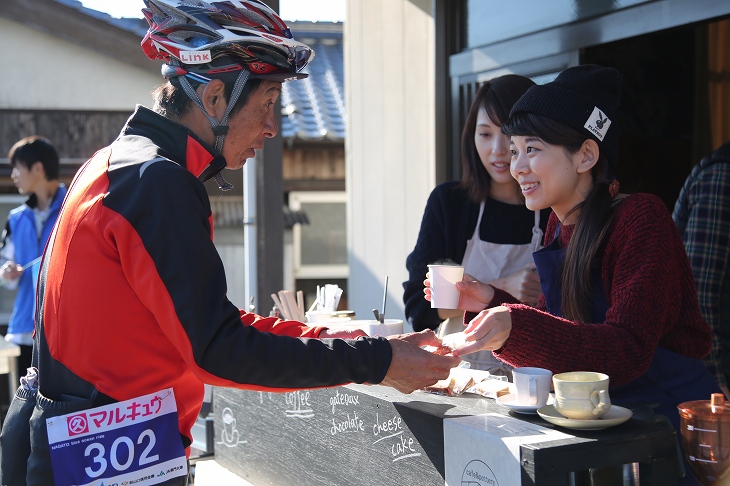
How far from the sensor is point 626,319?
210 cm

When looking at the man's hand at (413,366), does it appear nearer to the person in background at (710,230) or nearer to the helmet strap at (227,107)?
the helmet strap at (227,107)

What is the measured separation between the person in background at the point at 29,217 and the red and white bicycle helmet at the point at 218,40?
467cm

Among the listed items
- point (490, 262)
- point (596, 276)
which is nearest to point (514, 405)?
point (596, 276)

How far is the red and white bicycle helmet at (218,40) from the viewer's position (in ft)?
6.77

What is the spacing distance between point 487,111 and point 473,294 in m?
0.96

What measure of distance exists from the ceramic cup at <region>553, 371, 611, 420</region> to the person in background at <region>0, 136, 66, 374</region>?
5366mm

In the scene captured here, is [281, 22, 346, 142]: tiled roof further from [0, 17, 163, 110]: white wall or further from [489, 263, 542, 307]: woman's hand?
[489, 263, 542, 307]: woman's hand

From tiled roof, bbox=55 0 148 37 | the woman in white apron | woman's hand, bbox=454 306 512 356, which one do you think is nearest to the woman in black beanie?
woman's hand, bbox=454 306 512 356

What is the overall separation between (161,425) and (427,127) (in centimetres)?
355

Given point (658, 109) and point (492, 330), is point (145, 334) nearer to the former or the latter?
point (492, 330)

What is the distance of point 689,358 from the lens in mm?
2279

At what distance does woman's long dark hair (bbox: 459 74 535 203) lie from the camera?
3.29 meters

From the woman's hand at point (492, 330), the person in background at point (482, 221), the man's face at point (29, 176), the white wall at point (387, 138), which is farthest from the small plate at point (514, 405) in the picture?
the man's face at point (29, 176)

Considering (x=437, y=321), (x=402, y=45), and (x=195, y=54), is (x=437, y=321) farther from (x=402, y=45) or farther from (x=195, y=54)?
(x=402, y=45)
